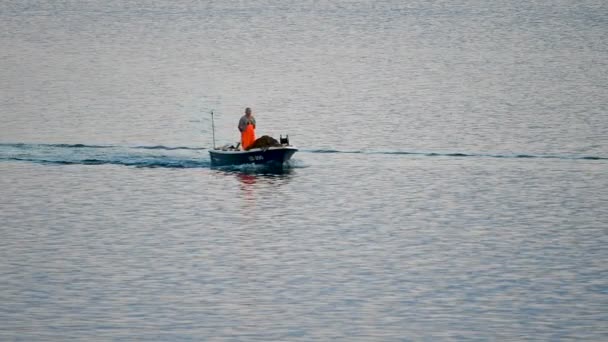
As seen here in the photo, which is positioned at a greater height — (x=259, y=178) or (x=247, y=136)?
(x=247, y=136)

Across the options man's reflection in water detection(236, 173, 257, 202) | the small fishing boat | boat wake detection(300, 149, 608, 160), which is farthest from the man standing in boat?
boat wake detection(300, 149, 608, 160)

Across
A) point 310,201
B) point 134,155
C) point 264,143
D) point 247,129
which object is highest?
point 247,129

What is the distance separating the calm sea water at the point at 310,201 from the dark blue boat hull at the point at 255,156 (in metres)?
0.78

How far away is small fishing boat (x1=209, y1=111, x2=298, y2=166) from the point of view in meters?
53.5

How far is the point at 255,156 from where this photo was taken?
5388 cm

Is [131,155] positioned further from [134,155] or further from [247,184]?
[247,184]

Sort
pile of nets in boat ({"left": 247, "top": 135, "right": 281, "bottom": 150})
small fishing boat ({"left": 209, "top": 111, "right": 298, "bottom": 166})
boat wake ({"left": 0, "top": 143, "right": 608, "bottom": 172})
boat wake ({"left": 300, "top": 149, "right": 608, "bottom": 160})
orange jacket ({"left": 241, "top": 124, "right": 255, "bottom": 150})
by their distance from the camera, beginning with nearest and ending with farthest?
pile of nets in boat ({"left": 247, "top": 135, "right": 281, "bottom": 150}), small fishing boat ({"left": 209, "top": 111, "right": 298, "bottom": 166}), orange jacket ({"left": 241, "top": 124, "right": 255, "bottom": 150}), boat wake ({"left": 0, "top": 143, "right": 608, "bottom": 172}), boat wake ({"left": 300, "top": 149, "right": 608, "bottom": 160})

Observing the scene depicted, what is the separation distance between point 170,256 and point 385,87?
58.9 m

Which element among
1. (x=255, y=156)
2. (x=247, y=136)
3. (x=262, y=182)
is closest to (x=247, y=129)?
(x=247, y=136)

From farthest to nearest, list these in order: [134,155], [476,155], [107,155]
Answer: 1. [476,155]
2. [107,155]
3. [134,155]

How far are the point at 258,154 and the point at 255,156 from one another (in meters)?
0.27

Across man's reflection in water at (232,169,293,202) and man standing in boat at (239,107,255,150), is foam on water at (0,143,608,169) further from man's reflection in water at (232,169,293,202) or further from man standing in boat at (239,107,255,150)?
man standing in boat at (239,107,255,150)

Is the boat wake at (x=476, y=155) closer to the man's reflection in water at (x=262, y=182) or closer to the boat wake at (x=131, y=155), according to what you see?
the boat wake at (x=131, y=155)

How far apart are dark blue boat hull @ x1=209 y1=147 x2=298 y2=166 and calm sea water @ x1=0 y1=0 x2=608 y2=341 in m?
0.78
